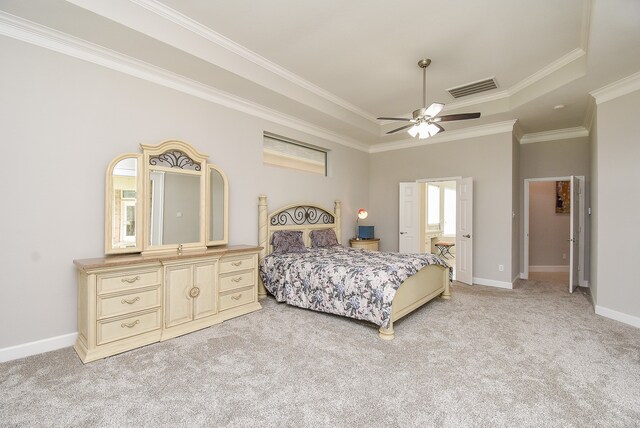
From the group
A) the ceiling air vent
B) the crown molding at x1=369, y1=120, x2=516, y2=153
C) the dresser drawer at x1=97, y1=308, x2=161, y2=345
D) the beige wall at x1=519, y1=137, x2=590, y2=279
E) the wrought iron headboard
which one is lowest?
the dresser drawer at x1=97, y1=308, x2=161, y2=345

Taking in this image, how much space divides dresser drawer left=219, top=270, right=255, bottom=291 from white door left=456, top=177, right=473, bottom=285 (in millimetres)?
3878

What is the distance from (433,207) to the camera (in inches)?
306

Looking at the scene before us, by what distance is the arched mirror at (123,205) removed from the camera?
2.92 meters

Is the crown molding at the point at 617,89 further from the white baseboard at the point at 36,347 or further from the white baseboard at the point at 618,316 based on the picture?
the white baseboard at the point at 36,347

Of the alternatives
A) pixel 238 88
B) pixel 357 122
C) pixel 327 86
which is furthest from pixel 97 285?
pixel 357 122

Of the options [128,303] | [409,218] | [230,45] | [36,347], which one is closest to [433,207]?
[409,218]

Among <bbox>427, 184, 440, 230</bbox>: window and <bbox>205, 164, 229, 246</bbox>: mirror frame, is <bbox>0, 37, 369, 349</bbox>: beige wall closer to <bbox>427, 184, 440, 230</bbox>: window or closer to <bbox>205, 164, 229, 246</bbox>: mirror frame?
<bbox>205, 164, 229, 246</bbox>: mirror frame

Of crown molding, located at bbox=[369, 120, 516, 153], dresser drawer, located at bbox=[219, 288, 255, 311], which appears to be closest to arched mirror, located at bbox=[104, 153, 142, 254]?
dresser drawer, located at bbox=[219, 288, 255, 311]

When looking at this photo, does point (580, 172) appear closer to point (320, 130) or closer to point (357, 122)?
point (357, 122)

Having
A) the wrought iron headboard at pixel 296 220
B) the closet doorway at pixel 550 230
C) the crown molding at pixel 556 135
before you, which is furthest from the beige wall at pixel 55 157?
the closet doorway at pixel 550 230

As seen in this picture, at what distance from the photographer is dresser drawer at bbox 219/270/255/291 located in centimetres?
353

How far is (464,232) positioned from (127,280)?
5211 millimetres

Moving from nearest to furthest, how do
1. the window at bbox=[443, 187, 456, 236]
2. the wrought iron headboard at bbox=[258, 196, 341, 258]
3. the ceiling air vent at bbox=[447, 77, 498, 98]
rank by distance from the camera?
the ceiling air vent at bbox=[447, 77, 498, 98] < the wrought iron headboard at bbox=[258, 196, 341, 258] < the window at bbox=[443, 187, 456, 236]

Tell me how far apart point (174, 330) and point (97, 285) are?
861mm
